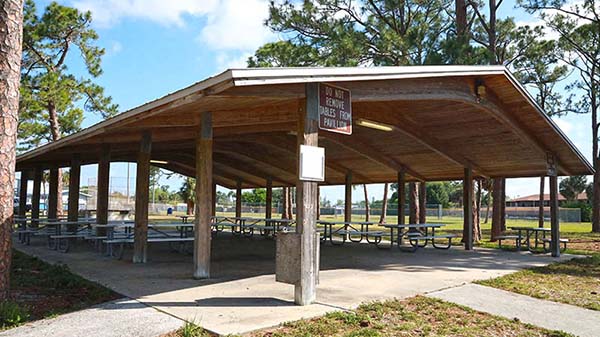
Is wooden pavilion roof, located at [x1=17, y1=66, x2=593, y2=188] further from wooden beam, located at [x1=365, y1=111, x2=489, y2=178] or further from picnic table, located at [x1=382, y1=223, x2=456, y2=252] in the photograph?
picnic table, located at [x1=382, y1=223, x2=456, y2=252]

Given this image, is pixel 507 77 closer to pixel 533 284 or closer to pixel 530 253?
pixel 533 284

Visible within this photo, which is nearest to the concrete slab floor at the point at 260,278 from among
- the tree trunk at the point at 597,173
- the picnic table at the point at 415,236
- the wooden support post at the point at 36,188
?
the picnic table at the point at 415,236

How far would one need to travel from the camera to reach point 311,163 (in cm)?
484

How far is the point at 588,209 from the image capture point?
37.8 m

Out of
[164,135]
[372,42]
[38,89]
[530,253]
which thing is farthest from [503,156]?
[38,89]

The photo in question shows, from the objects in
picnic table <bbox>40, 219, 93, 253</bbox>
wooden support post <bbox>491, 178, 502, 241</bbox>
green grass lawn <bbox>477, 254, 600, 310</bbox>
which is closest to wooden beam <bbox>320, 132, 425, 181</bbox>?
wooden support post <bbox>491, 178, 502, 241</bbox>

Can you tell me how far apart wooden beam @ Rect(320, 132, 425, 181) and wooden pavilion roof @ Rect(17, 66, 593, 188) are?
25mm

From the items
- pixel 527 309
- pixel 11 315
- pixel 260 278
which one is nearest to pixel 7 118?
pixel 11 315

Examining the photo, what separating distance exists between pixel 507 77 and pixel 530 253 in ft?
17.0

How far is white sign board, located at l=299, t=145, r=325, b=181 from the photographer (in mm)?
4746

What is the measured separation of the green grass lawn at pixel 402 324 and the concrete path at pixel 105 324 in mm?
312

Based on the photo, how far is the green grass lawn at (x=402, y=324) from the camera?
3878mm

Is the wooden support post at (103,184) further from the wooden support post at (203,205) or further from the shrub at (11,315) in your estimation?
the shrub at (11,315)

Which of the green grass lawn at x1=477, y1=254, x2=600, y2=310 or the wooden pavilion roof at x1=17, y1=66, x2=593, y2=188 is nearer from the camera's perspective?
the wooden pavilion roof at x1=17, y1=66, x2=593, y2=188
